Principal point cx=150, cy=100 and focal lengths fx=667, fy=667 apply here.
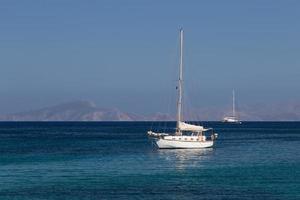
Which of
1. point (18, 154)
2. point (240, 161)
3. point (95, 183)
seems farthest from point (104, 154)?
point (95, 183)

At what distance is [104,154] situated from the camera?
391ft

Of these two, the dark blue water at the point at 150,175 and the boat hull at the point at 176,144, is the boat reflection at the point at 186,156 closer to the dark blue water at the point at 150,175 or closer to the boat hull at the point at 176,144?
the dark blue water at the point at 150,175

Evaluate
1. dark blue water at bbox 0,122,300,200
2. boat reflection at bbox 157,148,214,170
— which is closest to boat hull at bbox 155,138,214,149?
boat reflection at bbox 157,148,214,170

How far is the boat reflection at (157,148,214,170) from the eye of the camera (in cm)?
9681

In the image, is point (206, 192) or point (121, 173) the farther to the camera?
point (121, 173)

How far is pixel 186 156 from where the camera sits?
112 m

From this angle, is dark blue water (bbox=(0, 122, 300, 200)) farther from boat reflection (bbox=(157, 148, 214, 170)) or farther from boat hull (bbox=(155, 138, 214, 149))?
boat hull (bbox=(155, 138, 214, 149))

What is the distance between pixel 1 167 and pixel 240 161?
118ft

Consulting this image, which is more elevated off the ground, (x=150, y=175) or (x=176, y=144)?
(x=176, y=144)

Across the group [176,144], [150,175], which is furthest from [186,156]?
[150,175]

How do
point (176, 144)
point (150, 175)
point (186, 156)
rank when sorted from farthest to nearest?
point (176, 144)
point (186, 156)
point (150, 175)

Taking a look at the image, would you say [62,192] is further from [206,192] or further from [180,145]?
[180,145]

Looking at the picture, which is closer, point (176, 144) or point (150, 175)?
point (150, 175)

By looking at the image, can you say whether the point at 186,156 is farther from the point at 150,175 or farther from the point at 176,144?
the point at 150,175
